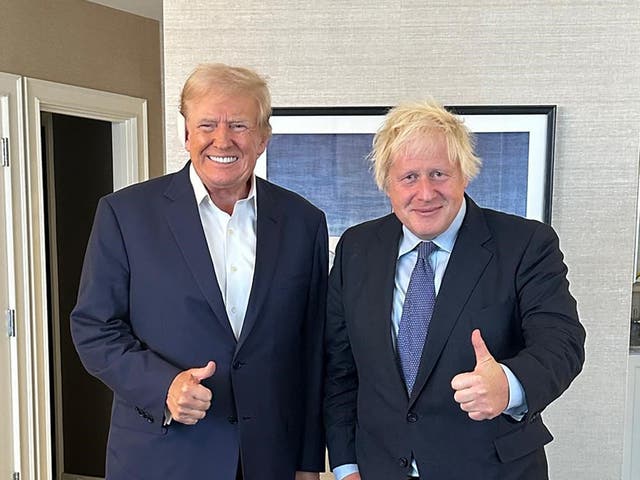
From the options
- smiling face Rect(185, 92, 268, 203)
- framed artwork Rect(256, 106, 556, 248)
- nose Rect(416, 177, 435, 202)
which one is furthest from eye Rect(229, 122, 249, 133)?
framed artwork Rect(256, 106, 556, 248)

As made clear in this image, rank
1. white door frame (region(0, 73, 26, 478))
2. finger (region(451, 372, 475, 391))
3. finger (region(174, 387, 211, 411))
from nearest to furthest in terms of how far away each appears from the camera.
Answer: finger (region(451, 372, 475, 391)), finger (region(174, 387, 211, 411)), white door frame (region(0, 73, 26, 478))

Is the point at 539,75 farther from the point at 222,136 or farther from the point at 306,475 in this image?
the point at 306,475

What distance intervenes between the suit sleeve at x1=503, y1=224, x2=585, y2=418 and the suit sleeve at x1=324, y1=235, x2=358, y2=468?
39cm

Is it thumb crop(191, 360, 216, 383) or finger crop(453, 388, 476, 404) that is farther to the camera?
thumb crop(191, 360, 216, 383)

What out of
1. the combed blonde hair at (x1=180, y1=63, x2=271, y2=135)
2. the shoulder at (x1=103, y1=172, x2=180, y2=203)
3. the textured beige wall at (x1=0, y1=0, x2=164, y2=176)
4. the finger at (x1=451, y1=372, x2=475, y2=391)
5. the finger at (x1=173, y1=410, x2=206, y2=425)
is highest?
the textured beige wall at (x1=0, y1=0, x2=164, y2=176)

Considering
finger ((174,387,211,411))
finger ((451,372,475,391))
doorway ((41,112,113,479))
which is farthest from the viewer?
doorway ((41,112,113,479))

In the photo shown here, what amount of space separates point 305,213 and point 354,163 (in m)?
0.62

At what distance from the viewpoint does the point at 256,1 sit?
2.08 metres

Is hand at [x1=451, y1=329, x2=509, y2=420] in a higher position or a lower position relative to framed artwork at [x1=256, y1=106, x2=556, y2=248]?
lower

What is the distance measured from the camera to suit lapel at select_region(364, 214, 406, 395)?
1250 mm

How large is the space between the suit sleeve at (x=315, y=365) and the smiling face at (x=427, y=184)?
1.08 feet

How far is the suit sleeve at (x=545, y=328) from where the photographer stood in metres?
1.09

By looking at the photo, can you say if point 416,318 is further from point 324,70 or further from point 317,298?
point 324,70

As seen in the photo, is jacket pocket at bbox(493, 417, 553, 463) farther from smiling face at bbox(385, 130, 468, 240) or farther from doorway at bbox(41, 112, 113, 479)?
doorway at bbox(41, 112, 113, 479)
